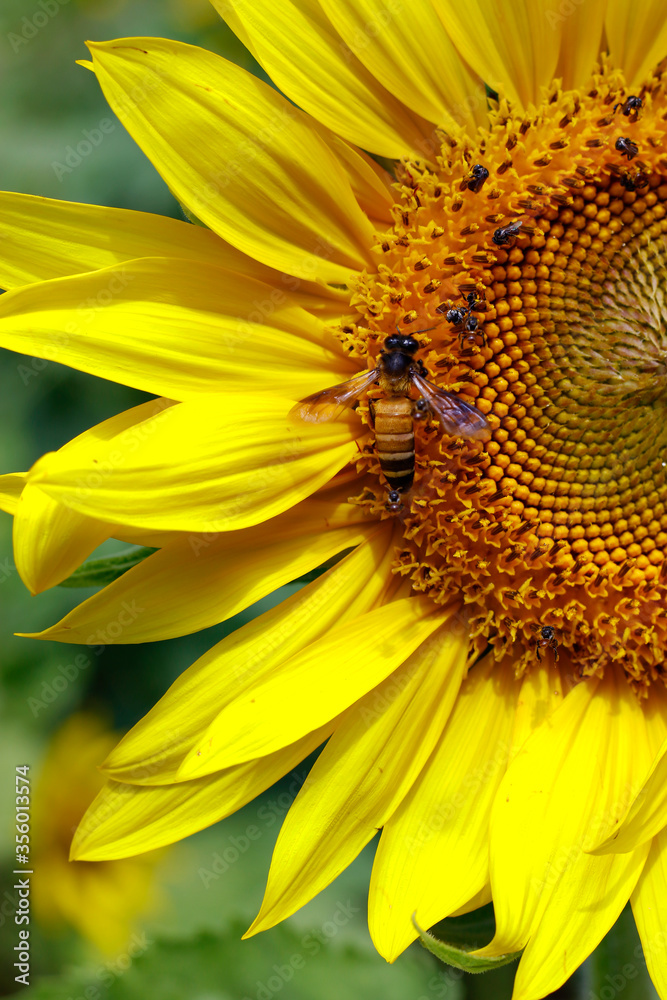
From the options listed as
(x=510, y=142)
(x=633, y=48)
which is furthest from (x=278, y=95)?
Result: (x=633, y=48)

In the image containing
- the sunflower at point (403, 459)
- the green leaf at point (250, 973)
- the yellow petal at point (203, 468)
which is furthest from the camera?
the green leaf at point (250, 973)

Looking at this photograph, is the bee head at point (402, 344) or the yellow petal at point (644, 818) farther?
the bee head at point (402, 344)

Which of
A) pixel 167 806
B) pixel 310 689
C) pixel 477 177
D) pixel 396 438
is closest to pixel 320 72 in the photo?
pixel 477 177

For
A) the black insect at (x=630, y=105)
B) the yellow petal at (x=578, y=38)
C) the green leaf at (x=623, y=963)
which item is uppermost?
the yellow petal at (x=578, y=38)

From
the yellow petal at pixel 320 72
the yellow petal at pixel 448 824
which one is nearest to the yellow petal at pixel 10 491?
the yellow petal at pixel 320 72

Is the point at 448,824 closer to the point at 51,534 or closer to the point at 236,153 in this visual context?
the point at 51,534

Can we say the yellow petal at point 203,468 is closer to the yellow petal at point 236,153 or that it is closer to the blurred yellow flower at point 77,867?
the yellow petal at point 236,153

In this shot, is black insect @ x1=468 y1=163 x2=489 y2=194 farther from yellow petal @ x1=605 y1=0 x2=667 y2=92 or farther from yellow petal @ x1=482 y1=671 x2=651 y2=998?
yellow petal @ x1=482 y1=671 x2=651 y2=998

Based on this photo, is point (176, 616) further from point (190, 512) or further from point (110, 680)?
point (110, 680)
